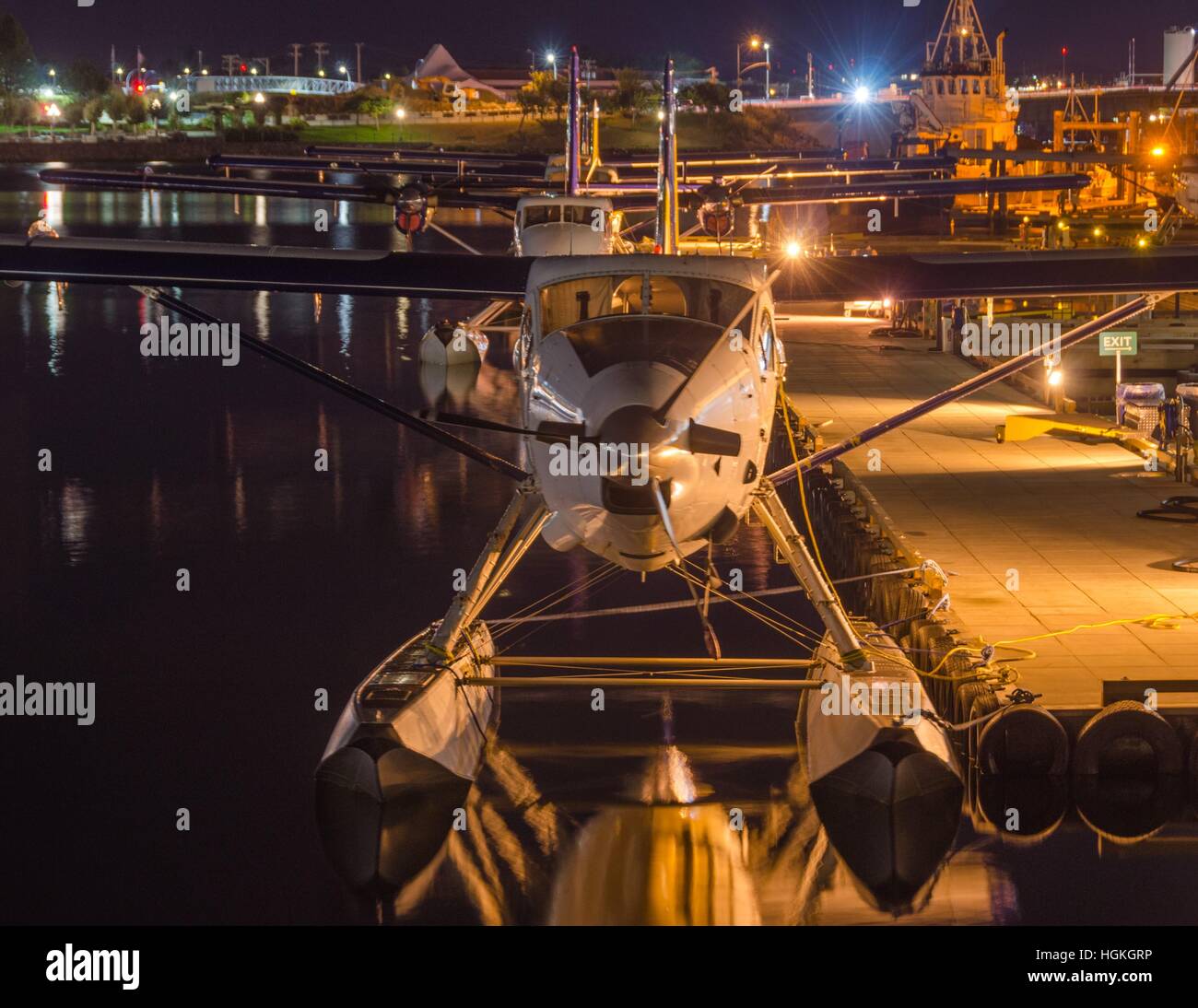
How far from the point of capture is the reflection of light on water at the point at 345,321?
4769 centimetres

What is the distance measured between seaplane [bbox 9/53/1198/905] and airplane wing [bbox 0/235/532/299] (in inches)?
0.9

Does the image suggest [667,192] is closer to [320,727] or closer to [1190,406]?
[320,727]

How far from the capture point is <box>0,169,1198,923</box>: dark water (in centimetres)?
1362

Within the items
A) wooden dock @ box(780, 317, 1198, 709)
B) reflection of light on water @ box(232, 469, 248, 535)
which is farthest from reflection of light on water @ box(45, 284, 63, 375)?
wooden dock @ box(780, 317, 1198, 709)

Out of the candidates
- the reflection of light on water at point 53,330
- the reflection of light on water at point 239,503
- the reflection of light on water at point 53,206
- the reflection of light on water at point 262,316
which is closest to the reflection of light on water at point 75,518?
the reflection of light on water at point 239,503

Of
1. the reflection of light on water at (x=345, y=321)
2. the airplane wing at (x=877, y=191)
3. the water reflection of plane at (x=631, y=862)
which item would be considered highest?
the airplane wing at (x=877, y=191)

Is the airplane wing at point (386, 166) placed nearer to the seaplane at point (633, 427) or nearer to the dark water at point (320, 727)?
the dark water at point (320, 727)

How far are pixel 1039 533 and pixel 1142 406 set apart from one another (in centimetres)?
735

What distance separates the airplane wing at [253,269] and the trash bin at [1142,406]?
1386cm

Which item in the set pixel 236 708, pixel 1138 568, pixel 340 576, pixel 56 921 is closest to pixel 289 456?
pixel 340 576

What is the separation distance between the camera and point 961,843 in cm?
1437

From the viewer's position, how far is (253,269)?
53.6 feet
